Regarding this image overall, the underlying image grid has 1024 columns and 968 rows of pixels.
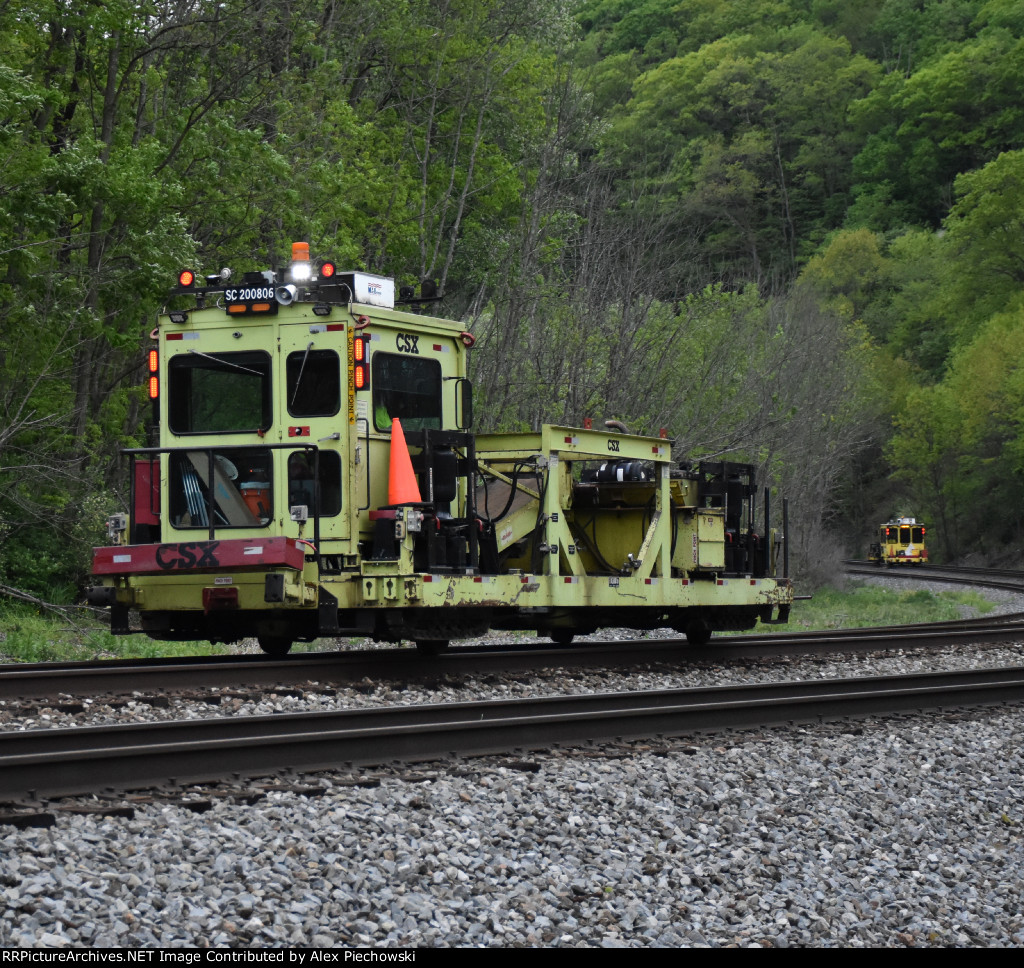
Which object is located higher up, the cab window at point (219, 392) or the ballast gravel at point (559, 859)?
the cab window at point (219, 392)

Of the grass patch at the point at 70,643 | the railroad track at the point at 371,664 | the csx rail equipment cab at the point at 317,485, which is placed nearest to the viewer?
the railroad track at the point at 371,664

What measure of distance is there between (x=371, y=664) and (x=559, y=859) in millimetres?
6209

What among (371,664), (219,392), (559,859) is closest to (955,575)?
(371,664)

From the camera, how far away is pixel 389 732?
319 inches

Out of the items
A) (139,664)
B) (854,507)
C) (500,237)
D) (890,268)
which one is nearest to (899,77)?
(890,268)

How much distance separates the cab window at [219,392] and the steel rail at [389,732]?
410 centimetres

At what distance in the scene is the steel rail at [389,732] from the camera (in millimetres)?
6934

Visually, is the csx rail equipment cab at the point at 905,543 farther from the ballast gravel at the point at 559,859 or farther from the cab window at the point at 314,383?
the ballast gravel at the point at 559,859

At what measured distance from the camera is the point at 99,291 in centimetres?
1867

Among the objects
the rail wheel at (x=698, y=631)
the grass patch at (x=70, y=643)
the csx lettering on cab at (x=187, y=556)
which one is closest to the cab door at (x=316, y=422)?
the csx lettering on cab at (x=187, y=556)

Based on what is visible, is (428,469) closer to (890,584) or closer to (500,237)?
(500,237)

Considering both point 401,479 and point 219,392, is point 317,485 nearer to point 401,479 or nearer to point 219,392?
point 401,479

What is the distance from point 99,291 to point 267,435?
7463 mm

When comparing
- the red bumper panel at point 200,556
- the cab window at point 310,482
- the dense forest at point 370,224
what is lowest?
the red bumper panel at point 200,556
